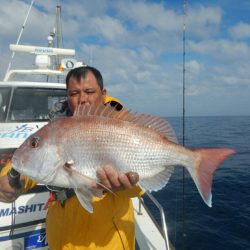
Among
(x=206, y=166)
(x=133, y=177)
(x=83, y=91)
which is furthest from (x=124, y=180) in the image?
(x=83, y=91)

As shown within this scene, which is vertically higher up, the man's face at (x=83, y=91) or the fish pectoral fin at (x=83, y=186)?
the man's face at (x=83, y=91)

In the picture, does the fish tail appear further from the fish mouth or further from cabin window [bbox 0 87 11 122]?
cabin window [bbox 0 87 11 122]

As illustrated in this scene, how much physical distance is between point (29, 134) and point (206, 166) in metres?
2.80

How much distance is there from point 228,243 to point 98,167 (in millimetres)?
6306

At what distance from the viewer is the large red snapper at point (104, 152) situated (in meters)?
2.08

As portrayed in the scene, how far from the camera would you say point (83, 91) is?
8.52 feet

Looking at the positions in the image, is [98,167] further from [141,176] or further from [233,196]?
[233,196]

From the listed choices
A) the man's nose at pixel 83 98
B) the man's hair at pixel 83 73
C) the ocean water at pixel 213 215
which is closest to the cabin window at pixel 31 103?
the man's hair at pixel 83 73

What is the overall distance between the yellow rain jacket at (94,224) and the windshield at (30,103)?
2955mm

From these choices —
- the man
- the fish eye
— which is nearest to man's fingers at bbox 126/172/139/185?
the man

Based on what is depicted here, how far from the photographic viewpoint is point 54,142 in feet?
6.90

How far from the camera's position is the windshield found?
5.23m

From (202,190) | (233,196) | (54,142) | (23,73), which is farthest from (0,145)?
(233,196)

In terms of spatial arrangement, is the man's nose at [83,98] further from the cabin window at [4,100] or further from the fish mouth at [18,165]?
the cabin window at [4,100]
